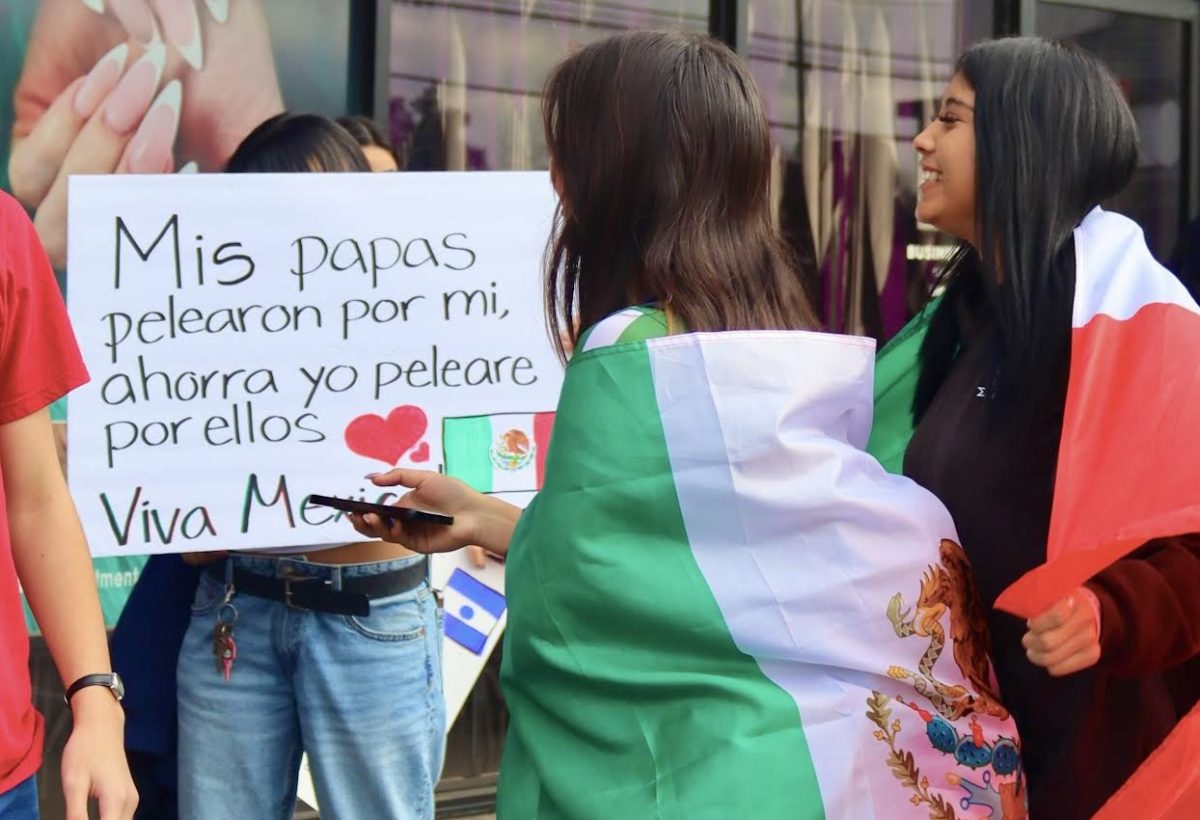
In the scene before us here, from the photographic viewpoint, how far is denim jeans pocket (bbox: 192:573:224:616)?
2.69 m

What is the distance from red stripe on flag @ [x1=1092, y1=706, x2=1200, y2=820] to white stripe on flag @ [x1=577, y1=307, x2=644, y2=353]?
0.75 meters

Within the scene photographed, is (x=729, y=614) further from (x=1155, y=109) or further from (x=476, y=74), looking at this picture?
(x=1155, y=109)

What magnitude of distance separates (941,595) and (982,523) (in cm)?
21

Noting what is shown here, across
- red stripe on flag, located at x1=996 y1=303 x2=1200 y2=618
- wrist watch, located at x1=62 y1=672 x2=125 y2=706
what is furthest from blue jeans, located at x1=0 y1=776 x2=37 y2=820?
red stripe on flag, located at x1=996 y1=303 x2=1200 y2=618

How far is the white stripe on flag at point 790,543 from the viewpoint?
1.58 m

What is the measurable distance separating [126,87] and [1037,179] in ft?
9.20

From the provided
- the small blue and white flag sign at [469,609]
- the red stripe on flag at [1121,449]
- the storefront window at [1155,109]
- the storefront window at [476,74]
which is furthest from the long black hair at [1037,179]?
the storefront window at [1155,109]

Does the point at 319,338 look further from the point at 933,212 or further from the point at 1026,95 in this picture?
the point at 1026,95

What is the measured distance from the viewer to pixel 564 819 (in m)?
1.61

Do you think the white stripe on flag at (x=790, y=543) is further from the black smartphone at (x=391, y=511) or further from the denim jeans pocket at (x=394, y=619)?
the denim jeans pocket at (x=394, y=619)

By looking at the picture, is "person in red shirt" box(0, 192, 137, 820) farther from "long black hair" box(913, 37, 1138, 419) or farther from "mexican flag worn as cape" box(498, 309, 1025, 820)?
"long black hair" box(913, 37, 1138, 419)

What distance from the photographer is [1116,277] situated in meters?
1.82

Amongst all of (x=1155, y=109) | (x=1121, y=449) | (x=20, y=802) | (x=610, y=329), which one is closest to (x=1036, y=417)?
(x=1121, y=449)

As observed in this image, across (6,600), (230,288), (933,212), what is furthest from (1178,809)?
(230,288)
